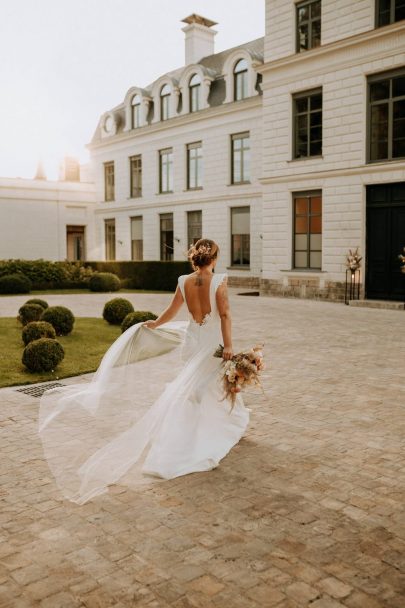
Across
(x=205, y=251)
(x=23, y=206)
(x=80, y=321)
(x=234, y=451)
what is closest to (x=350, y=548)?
(x=234, y=451)

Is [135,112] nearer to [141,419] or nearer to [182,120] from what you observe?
[182,120]

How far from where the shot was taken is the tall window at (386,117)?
1902 cm

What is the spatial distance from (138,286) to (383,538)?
26150 millimetres

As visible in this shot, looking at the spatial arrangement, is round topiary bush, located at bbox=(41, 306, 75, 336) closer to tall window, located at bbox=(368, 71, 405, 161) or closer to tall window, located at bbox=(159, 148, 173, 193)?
tall window, located at bbox=(368, 71, 405, 161)

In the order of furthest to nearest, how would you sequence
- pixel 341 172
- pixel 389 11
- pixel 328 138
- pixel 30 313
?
pixel 328 138 → pixel 341 172 → pixel 389 11 → pixel 30 313

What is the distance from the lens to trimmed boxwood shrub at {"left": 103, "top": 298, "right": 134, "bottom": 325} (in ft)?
47.8

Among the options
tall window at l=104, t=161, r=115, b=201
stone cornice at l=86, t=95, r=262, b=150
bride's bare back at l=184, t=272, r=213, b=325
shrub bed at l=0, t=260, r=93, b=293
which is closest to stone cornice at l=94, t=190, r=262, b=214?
tall window at l=104, t=161, r=115, b=201

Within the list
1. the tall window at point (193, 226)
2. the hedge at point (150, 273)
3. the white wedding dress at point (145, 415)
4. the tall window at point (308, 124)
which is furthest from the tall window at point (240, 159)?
the white wedding dress at point (145, 415)

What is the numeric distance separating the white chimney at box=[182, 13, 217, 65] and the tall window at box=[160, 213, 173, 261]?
9.36m

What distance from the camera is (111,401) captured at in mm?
5918

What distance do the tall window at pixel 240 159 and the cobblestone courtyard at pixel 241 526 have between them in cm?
2273

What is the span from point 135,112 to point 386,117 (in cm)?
1927

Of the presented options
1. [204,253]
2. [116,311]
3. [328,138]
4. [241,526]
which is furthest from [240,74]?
[241,526]

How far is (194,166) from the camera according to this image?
103 feet
